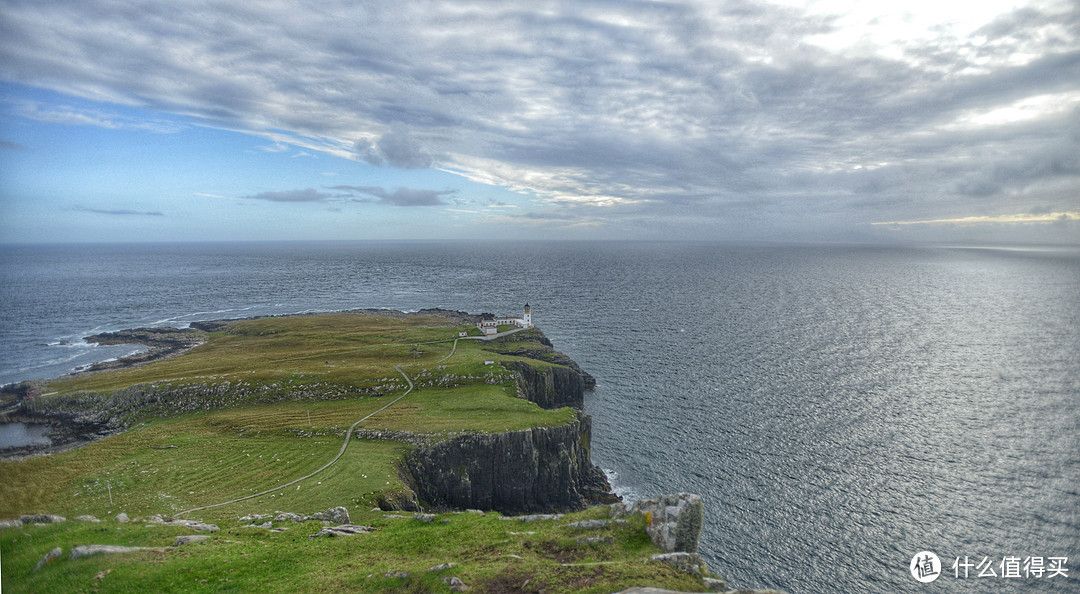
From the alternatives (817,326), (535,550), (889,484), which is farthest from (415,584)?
(817,326)

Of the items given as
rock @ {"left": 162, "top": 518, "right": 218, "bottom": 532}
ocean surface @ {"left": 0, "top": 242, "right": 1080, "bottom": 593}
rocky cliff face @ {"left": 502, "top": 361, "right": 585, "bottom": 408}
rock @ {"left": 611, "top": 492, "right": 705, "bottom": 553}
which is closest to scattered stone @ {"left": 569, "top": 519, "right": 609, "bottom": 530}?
rock @ {"left": 611, "top": 492, "right": 705, "bottom": 553}

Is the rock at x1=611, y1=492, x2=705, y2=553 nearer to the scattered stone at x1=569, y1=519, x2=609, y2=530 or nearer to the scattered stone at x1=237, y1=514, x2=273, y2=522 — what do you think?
the scattered stone at x1=569, y1=519, x2=609, y2=530

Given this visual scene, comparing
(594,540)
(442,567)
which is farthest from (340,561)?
(594,540)

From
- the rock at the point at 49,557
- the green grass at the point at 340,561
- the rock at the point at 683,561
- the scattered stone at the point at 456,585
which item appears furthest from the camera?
Result: the rock at the point at 683,561

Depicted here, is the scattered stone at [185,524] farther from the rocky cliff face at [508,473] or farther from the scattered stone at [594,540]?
the scattered stone at [594,540]

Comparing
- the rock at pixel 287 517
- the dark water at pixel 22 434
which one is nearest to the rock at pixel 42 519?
the rock at pixel 287 517

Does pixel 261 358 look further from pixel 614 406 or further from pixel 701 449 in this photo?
pixel 701 449
